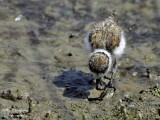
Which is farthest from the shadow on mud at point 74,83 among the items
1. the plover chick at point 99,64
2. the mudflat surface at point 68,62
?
the plover chick at point 99,64

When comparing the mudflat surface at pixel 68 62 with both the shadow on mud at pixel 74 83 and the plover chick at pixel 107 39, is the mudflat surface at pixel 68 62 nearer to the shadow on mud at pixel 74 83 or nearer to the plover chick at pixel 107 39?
the shadow on mud at pixel 74 83

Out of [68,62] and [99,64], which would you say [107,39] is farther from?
[68,62]

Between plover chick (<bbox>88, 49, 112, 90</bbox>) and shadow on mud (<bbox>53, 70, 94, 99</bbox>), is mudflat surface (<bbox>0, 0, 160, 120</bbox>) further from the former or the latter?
plover chick (<bbox>88, 49, 112, 90</bbox>)

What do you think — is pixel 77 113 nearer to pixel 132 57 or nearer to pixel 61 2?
pixel 132 57

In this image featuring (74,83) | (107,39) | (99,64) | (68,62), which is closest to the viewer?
(99,64)

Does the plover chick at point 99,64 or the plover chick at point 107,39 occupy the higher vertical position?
the plover chick at point 107,39

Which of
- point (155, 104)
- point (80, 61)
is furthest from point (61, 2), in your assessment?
point (155, 104)

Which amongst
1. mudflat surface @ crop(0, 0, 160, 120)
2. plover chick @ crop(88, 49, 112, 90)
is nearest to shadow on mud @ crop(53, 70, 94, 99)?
mudflat surface @ crop(0, 0, 160, 120)

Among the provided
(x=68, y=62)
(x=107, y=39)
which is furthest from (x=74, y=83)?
(x=107, y=39)
